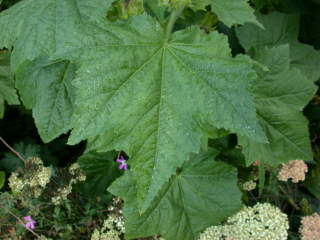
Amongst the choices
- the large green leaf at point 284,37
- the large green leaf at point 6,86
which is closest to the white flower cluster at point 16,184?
the large green leaf at point 6,86

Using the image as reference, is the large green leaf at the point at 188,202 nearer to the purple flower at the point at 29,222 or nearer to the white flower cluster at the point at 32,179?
the white flower cluster at the point at 32,179

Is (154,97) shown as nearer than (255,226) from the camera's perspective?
Yes

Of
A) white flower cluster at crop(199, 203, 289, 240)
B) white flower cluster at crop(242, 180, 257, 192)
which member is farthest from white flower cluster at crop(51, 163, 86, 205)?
white flower cluster at crop(242, 180, 257, 192)

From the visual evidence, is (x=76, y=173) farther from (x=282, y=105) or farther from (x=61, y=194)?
(x=282, y=105)

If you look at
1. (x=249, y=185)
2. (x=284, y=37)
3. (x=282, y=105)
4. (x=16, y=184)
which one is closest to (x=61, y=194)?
(x=16, y=184)

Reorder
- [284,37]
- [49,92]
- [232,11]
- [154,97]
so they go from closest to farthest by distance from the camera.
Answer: [154,97], [232,11], [49,92], [284,37]

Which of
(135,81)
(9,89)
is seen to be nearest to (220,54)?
(135,81)

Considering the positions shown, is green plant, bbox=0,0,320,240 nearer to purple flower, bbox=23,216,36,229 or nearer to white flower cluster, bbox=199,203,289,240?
white flower cluster, bbox=199,203,289,240
